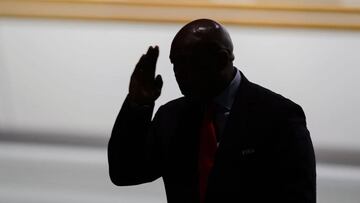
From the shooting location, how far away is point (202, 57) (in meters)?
0.77

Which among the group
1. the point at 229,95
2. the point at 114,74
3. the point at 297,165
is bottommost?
the point at 297,165

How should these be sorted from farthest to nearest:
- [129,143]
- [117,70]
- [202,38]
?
[117,70] < [129,143] < [202,38]

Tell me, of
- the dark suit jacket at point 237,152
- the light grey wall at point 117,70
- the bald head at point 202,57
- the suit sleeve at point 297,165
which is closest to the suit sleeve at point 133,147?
the dark suit jacket at point 237,152

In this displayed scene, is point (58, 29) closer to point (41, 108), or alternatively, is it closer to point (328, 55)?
point (41, 108)

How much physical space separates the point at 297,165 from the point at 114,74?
4.72 ft

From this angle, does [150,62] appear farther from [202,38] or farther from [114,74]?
[114,74]

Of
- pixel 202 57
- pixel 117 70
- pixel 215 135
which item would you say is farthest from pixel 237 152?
pixel 117 70

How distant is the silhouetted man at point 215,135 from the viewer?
31.1 inches

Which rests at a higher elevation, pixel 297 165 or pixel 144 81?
pixel 144 81

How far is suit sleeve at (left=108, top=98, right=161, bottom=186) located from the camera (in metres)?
0.86

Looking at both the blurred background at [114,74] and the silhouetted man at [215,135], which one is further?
the blurred background at [114,74]

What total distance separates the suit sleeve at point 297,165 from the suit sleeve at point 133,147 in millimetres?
255

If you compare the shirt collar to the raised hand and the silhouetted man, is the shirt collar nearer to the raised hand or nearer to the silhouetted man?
the silhouetted man

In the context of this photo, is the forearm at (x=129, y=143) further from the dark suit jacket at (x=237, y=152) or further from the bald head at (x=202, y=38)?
the bald head at (x=202, y=38)
